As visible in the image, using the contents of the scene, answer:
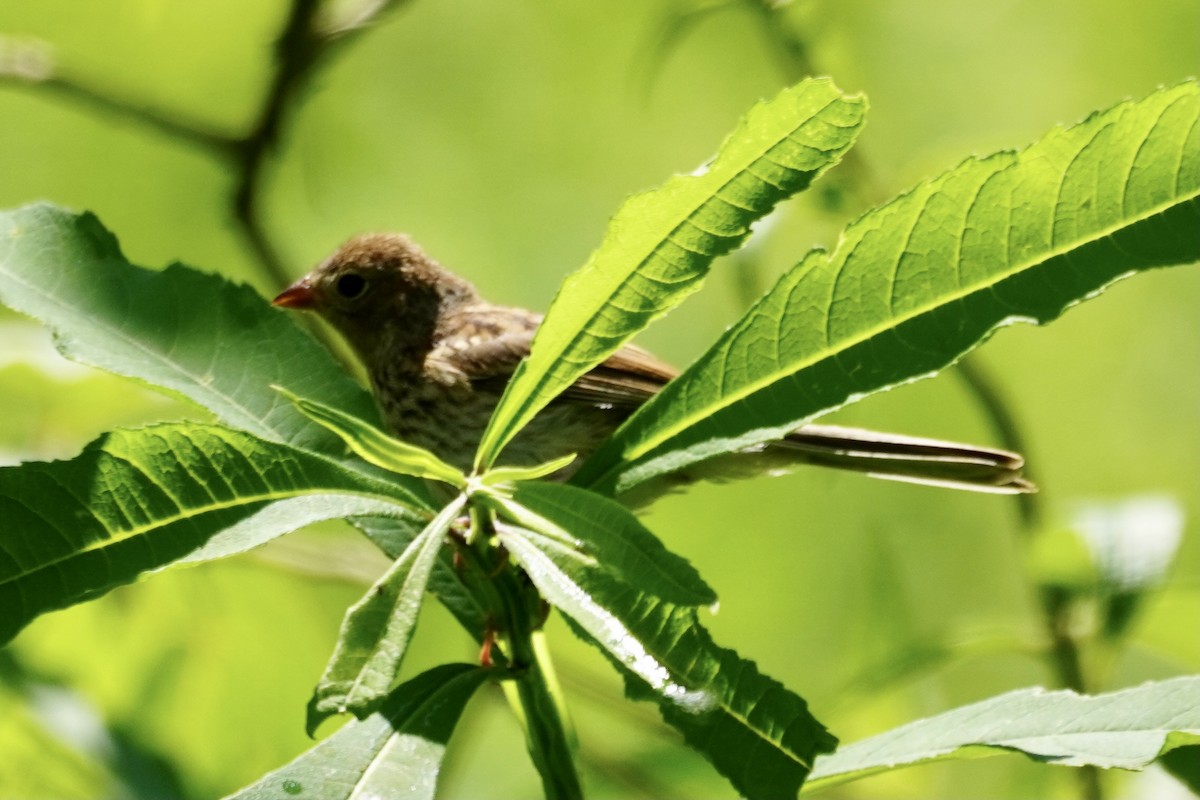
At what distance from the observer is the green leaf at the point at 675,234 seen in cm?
153

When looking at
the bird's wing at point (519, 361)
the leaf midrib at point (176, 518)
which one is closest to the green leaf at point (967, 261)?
the leaf midrib at point (176, 518)

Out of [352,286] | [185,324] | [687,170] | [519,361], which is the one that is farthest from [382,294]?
[687,170]

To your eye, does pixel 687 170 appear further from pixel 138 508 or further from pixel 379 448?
pixel 138 508

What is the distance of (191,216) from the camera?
7.25 metres

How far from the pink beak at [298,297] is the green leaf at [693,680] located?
217cm

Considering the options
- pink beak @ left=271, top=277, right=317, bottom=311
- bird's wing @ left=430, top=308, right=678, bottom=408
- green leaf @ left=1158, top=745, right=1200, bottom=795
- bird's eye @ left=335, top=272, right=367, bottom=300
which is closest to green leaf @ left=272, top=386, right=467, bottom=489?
green leaf @ left=1158, top=745, right=1200, bottom=795

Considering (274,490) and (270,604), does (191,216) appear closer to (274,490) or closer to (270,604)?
(270,604)

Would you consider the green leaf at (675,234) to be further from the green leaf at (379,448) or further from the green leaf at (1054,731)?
the green leaf at (1054,731)

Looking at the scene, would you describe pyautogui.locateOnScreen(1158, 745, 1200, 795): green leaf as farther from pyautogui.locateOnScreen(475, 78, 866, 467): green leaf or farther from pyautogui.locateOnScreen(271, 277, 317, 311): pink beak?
pyautogui.locateOnScreen(271, 277, 317, 311): pink beak

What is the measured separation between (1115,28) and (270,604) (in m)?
6.95

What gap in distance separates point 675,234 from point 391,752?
2.23ft

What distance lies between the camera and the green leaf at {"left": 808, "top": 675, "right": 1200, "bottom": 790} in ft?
5.12

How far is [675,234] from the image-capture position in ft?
5.24

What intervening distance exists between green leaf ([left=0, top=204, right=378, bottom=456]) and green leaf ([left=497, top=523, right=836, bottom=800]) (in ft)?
1.30
